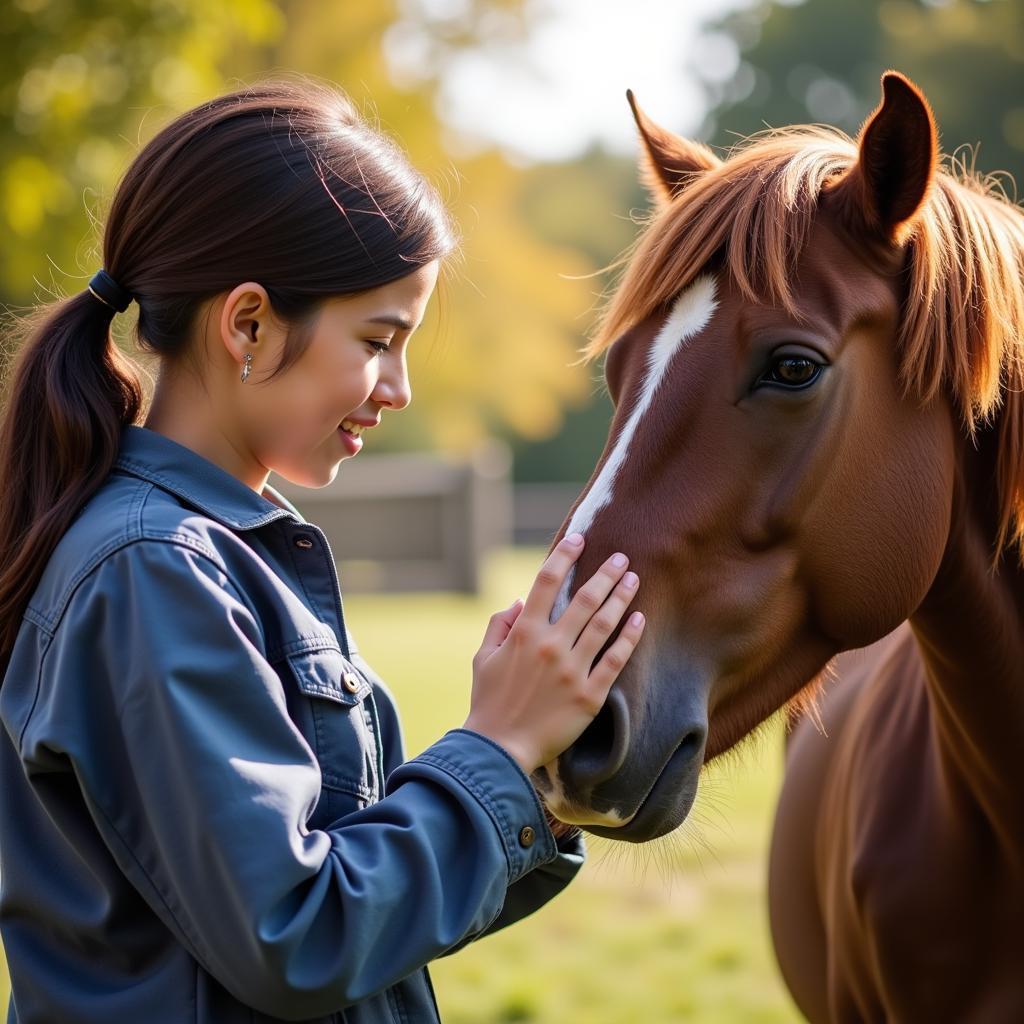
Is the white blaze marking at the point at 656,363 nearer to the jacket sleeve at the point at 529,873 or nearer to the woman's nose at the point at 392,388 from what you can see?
the woman's nose at the point at 392,388

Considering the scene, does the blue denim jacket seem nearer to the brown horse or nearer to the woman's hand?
the woman's hand

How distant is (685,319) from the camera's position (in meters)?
1.91

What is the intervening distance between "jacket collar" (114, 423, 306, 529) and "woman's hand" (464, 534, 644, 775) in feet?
1.20

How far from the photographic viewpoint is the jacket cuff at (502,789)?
1434mm

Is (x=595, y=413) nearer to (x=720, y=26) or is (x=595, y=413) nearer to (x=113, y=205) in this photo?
(x=720, y=26)

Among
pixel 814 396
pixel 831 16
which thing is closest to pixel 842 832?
pixel 814 396

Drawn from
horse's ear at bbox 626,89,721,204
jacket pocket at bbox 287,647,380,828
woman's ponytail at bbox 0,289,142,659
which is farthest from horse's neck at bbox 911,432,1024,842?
woman's ponytail at bbox 0,289,142,659

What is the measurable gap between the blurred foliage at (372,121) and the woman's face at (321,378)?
0.17 metres

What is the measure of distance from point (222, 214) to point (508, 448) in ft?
115

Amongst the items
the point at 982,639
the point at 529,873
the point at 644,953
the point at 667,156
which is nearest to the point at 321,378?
the point at 529,873

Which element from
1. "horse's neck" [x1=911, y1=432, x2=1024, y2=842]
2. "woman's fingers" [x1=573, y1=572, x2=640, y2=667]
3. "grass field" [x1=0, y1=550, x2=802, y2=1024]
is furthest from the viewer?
"grass field" [x1=0, y1=550, x2=802, y2=1024]

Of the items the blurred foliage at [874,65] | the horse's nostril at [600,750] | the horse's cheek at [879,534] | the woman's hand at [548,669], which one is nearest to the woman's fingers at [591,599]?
the woman's hand at [548,669]

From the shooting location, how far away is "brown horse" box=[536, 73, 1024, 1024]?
1767mm

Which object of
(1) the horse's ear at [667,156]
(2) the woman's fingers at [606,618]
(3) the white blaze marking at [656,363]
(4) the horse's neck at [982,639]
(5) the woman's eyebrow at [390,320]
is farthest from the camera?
(1) the horse's ear at [667,156]
